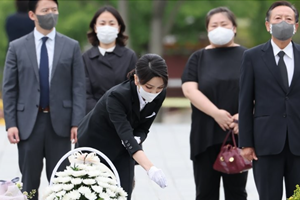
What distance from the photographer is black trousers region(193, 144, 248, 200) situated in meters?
6.44

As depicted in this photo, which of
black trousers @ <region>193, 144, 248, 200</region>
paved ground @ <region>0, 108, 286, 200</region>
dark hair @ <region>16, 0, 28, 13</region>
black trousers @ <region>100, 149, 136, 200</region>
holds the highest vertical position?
dark hair @ <region>16, 0, 28, 13</region>

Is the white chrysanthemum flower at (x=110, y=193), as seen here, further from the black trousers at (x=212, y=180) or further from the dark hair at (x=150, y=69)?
the black trousers at (x=212, y=180)

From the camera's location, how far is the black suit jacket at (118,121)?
4879 millimetres

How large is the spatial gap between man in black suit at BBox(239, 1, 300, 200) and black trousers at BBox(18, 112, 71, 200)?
1.69 m

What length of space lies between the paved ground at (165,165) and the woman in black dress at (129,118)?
96.1 inches

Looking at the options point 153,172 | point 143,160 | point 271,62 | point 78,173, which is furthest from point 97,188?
point 271,62

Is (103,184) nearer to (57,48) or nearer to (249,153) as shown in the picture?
(249,153)

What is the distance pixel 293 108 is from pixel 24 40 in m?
2.42

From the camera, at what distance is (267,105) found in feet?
17.9

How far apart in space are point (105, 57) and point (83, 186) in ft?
8.90

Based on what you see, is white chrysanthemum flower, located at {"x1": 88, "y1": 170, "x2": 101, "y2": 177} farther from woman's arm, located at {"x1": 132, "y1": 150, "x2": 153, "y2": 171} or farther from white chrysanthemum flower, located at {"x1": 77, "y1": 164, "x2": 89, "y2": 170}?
woman's arm, located at {"x1": 132, "y1": 150, "x2": 153, "y2": 171}

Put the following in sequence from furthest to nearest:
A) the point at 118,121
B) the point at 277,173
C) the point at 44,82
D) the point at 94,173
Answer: the point at 44,82 → the point at 277,173 → the point at 118,121 → the point at 94,173

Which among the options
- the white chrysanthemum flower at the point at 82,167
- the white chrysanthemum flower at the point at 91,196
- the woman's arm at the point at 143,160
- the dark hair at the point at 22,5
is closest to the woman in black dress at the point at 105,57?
the woman's arm at the point at 143,160

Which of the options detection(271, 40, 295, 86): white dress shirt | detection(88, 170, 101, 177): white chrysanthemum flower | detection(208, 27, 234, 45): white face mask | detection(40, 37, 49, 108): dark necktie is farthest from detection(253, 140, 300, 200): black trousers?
detection(40, 37, 49, 108): dark necktie
